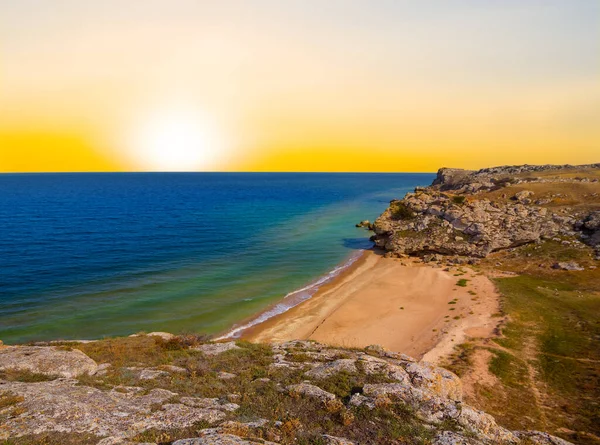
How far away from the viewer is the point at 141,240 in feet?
224

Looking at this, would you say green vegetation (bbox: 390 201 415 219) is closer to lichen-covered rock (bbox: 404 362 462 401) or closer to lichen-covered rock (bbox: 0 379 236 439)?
lichen-covered rock (bbox: 404 362 462 401)

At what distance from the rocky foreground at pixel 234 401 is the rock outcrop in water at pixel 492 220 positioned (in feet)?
141

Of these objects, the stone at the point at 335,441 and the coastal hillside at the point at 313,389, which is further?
the coastal hillside at the point at 313,389

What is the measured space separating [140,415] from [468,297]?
37370 mm

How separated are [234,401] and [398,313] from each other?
27.5 meters

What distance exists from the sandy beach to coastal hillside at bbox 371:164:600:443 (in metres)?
1.49

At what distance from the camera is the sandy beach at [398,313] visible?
98.8 ft

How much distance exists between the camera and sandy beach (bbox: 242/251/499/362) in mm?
30109

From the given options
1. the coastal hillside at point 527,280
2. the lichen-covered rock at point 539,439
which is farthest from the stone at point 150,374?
the coastal hillside at point 527,280

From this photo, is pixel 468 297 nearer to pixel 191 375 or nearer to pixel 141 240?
pixel 191 375

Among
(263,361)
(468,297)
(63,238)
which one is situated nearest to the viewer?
(263,361)

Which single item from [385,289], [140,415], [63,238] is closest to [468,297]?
[385,289]

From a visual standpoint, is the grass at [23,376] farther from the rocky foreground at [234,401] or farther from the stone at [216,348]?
the stone at [216,348]

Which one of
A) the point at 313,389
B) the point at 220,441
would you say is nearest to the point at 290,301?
the point at 313,389
